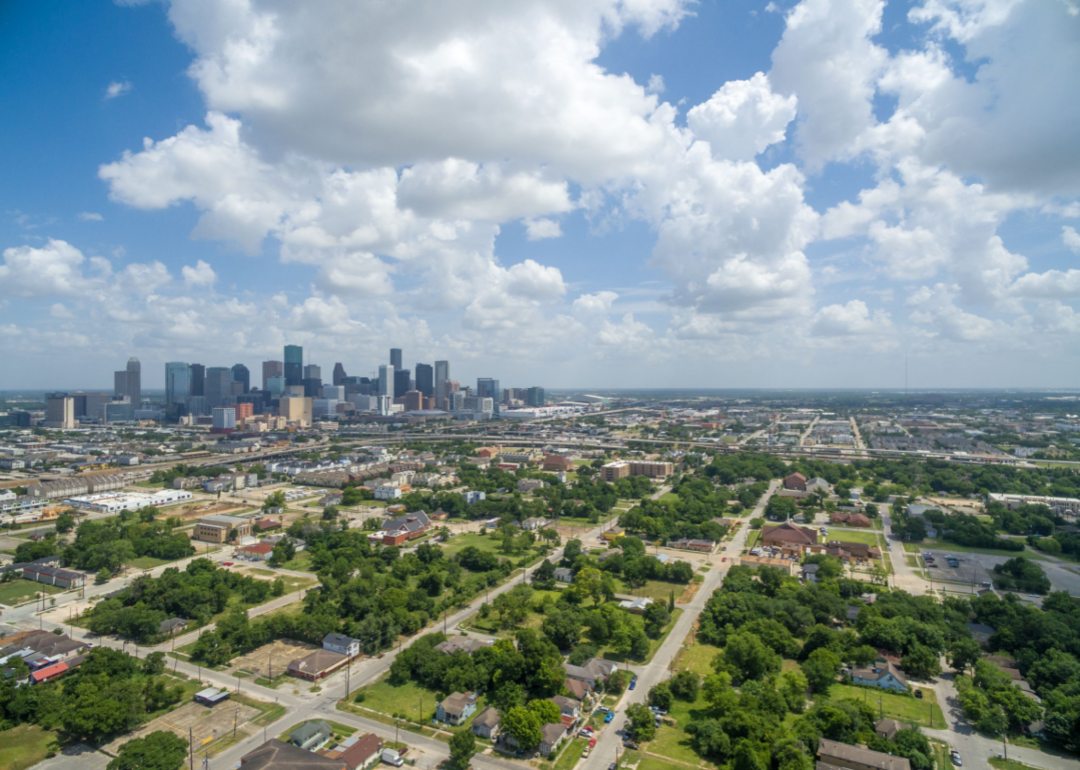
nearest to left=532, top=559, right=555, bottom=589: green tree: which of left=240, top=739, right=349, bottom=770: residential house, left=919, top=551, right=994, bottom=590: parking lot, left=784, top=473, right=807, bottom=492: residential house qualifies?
left=240, top=739, right=349, bottom=770: residential house

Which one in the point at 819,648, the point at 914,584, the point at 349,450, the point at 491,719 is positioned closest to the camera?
the point at 491,719

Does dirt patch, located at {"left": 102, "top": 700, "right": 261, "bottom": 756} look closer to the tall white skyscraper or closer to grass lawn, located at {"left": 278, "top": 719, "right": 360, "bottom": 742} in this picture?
grass lawn, located at {"left": 278, "top": 719, "right": 360, "bottom": 742}

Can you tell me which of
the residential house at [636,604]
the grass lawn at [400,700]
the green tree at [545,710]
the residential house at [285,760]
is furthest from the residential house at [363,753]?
the residential house at [636,604]

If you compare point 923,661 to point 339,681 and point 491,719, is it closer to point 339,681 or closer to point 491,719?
point 491,719

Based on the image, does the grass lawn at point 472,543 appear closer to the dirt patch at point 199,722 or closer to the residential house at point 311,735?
the dirt patch at point 199,722

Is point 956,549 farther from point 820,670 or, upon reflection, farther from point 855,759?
point 855,759

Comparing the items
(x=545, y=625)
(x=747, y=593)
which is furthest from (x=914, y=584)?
(x=545, y=625)
